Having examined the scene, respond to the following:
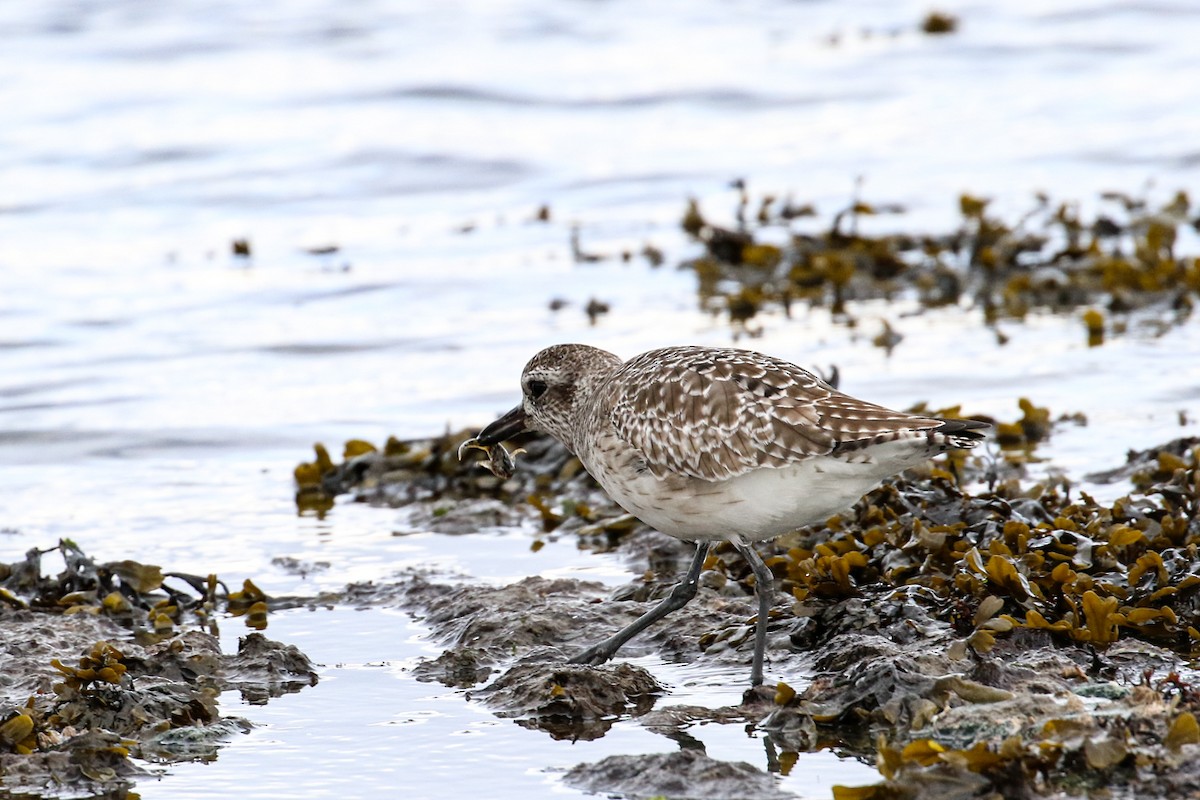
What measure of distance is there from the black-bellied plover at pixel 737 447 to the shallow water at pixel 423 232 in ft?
1.87

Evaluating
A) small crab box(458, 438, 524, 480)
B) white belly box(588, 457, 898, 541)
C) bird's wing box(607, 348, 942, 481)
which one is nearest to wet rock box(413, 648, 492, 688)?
white belly box(588, 457, 898, 541)

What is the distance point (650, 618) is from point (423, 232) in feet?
30.1

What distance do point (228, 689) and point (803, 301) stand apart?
281 inches

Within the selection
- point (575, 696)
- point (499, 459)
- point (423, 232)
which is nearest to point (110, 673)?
point (575, 696)

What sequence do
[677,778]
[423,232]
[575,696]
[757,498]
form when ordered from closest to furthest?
[677,778] < [575,696] < [757,498] < [423,232]

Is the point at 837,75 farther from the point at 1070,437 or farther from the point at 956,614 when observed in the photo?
the point at 956,614

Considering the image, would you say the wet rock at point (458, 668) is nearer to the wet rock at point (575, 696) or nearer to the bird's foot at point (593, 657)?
the wet rock at point (575, 696)

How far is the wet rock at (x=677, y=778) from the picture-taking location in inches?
187

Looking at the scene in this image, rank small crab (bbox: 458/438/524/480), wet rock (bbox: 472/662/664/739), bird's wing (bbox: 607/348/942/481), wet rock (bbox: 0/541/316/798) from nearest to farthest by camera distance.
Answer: wet rock (bbox: 0/541/316/798), wet rock (bbox: 472/662/664/739), bird's wing (bbox: 607/348/942/481), small crab (bbox: 458/438/524/480)

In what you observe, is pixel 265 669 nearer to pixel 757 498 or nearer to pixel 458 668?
pixel 458 668

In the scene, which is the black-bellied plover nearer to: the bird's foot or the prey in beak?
the bird's foot

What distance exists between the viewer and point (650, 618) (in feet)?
20.3

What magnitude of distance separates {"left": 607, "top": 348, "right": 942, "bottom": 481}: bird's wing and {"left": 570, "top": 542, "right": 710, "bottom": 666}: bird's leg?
467 millimetres

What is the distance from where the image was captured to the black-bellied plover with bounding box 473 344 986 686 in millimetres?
5582
